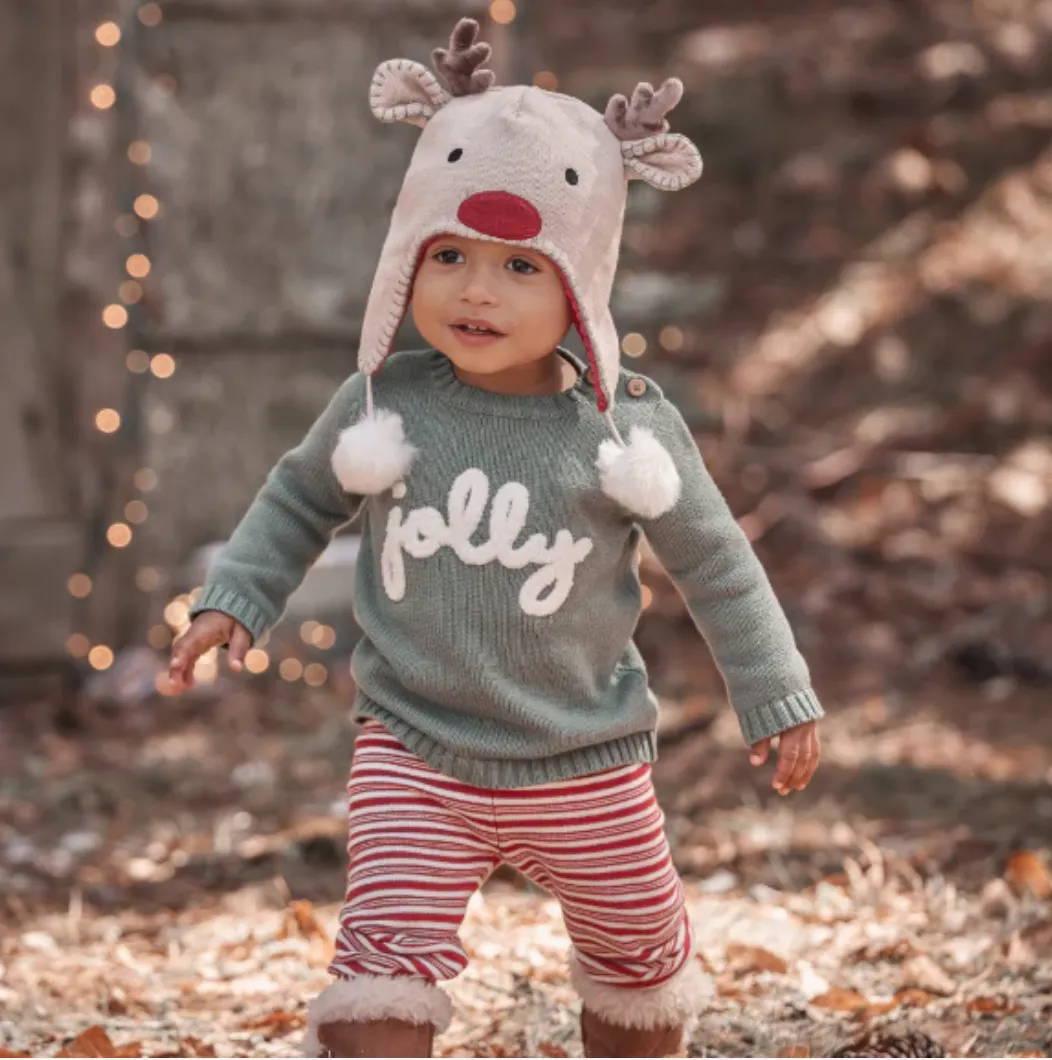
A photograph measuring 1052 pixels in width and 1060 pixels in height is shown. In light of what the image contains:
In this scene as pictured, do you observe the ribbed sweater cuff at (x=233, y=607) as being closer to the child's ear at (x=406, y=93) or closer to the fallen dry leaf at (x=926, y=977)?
the child's ear at (x=406, y=93)

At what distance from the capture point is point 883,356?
22.8ft

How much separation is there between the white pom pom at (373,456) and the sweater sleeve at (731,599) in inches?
13.4

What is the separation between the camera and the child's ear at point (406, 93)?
234 centimetres

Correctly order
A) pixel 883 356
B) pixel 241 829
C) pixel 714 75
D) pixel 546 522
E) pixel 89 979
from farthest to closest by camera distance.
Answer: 1. pixel 714 75
2. pixel 883 356
3. pixel 241 829
4. pixel 89 979
5. pixel 546 522

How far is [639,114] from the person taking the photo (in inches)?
92.8

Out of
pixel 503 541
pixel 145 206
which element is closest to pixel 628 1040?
pixel 503 541

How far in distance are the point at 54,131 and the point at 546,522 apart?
3.06m

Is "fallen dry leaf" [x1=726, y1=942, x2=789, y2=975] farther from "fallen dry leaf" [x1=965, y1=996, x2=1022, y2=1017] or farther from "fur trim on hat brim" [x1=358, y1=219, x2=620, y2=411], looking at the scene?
"fur trim on hat brim" [x1=358, y1=219, x2=620, y2=411]

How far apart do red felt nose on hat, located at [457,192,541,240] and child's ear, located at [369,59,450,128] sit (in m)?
0.20

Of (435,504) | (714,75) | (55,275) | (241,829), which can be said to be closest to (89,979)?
(241,829)

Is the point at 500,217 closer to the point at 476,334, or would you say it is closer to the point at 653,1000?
the point at 476,334

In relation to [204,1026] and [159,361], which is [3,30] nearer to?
[159,361]

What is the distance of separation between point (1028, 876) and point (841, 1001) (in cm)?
71

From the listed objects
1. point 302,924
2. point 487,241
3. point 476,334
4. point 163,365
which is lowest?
point 302,924
